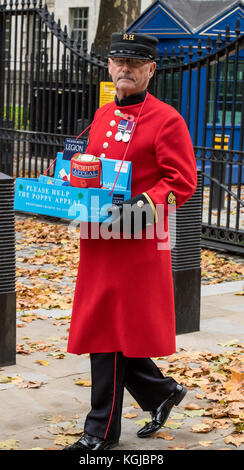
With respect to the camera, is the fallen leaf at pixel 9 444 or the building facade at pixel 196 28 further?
the building facade at pixel 196 28

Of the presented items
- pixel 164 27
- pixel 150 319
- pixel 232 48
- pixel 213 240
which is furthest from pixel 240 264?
pixel 164 27

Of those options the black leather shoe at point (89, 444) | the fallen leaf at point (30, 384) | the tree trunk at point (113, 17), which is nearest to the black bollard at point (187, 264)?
the fallen leaf at point (30, 384)

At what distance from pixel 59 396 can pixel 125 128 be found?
1812 millimetres

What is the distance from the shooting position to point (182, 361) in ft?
19.3

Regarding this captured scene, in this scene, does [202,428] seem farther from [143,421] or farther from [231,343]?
[231,343]

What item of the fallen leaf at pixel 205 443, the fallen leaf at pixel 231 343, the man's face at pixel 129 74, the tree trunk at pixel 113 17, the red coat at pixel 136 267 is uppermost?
the tree trunk at pixel 113 17

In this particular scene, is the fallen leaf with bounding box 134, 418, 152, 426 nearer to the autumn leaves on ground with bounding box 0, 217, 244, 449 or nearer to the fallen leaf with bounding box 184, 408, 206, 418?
the autumn leaves on ground with bounding box 0, 217, 244, 449

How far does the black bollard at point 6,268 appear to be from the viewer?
18.1 feet

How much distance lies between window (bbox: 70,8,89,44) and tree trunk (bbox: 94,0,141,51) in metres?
11.0

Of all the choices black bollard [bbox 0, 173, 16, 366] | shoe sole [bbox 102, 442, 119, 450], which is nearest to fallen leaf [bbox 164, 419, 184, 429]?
shoe sole [bbox 102, 442, 119, 450]

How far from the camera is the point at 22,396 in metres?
5.10

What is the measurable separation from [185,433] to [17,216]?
8.83 m

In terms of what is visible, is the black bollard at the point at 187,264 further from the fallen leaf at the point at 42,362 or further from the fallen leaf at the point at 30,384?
the fallen leaf at the point at 30,384

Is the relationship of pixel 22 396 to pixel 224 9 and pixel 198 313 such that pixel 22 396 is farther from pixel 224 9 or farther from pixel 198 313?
pixel 224 9
